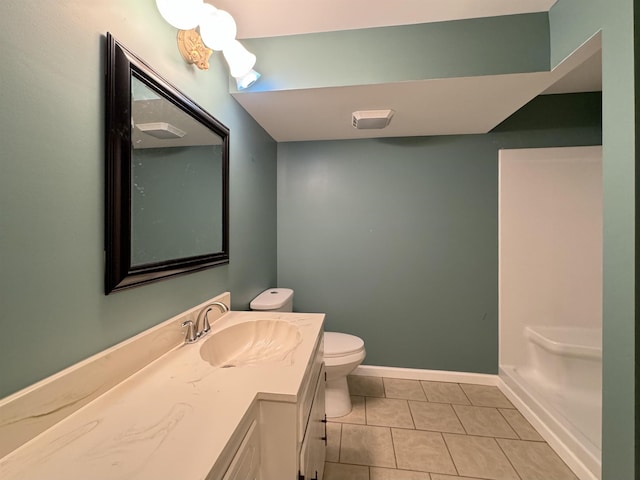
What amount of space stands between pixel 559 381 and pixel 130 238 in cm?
271

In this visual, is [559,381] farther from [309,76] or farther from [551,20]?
[309,76]

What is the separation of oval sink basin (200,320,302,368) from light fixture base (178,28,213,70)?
1129 millimetres

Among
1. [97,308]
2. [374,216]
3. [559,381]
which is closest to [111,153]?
[97,308]

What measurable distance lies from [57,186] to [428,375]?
2.48 m

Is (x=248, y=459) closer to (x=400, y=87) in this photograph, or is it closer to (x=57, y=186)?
(x=57, y=186)

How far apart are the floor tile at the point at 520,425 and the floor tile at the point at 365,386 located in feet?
2.66

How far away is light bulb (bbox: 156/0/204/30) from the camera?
0.88m

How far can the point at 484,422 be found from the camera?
5.64ft

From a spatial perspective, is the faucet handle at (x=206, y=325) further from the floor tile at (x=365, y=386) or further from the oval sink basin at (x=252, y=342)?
the floor tile at (x=365, y=386)


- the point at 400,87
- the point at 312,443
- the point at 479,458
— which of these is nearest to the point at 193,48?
the point at 400,87

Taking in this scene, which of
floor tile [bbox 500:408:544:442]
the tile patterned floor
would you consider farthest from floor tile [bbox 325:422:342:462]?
floor tile [bbox 500:408:544:442]

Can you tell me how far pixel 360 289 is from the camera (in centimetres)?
225

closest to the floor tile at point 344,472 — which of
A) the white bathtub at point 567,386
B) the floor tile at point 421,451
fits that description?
the floor tile at point 421,451

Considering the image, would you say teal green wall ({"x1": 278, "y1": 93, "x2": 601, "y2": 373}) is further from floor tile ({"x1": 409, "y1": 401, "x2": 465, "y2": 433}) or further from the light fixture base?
the light fixture base
